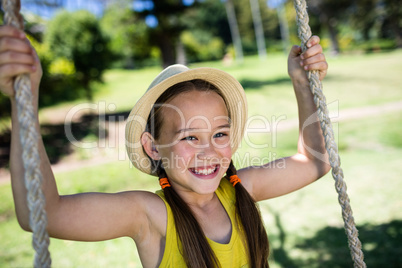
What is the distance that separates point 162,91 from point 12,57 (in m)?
0.91

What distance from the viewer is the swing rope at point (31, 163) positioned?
0.94 meters

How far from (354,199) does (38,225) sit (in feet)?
15.1

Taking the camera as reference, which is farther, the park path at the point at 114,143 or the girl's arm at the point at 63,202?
the park path at the point at 114,143

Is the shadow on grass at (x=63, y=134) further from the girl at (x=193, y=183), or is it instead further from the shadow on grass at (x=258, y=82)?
the girl at (x=193, y=183)

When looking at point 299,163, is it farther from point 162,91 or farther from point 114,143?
point 114,143

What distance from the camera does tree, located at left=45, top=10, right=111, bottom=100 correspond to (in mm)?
10227

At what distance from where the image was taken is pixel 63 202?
1.19 metres

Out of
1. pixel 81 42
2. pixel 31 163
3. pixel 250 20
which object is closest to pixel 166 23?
pixel 81 42

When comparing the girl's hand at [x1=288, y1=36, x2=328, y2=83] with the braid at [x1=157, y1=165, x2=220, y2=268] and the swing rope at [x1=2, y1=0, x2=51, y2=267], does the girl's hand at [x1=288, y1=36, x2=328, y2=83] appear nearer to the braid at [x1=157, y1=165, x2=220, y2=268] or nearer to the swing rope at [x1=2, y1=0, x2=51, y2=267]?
the braid at [x1=157, y1=165, x2=220, y2=268]

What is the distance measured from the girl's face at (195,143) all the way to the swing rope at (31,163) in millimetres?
782

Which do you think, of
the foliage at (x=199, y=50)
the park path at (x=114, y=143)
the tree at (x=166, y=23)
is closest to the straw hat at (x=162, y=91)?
the park path at (x=114, y=143)

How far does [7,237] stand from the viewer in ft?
14.5

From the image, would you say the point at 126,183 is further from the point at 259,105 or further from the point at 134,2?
the point at 134,2

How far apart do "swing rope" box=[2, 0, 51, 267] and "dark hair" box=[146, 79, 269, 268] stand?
27.7 inches
